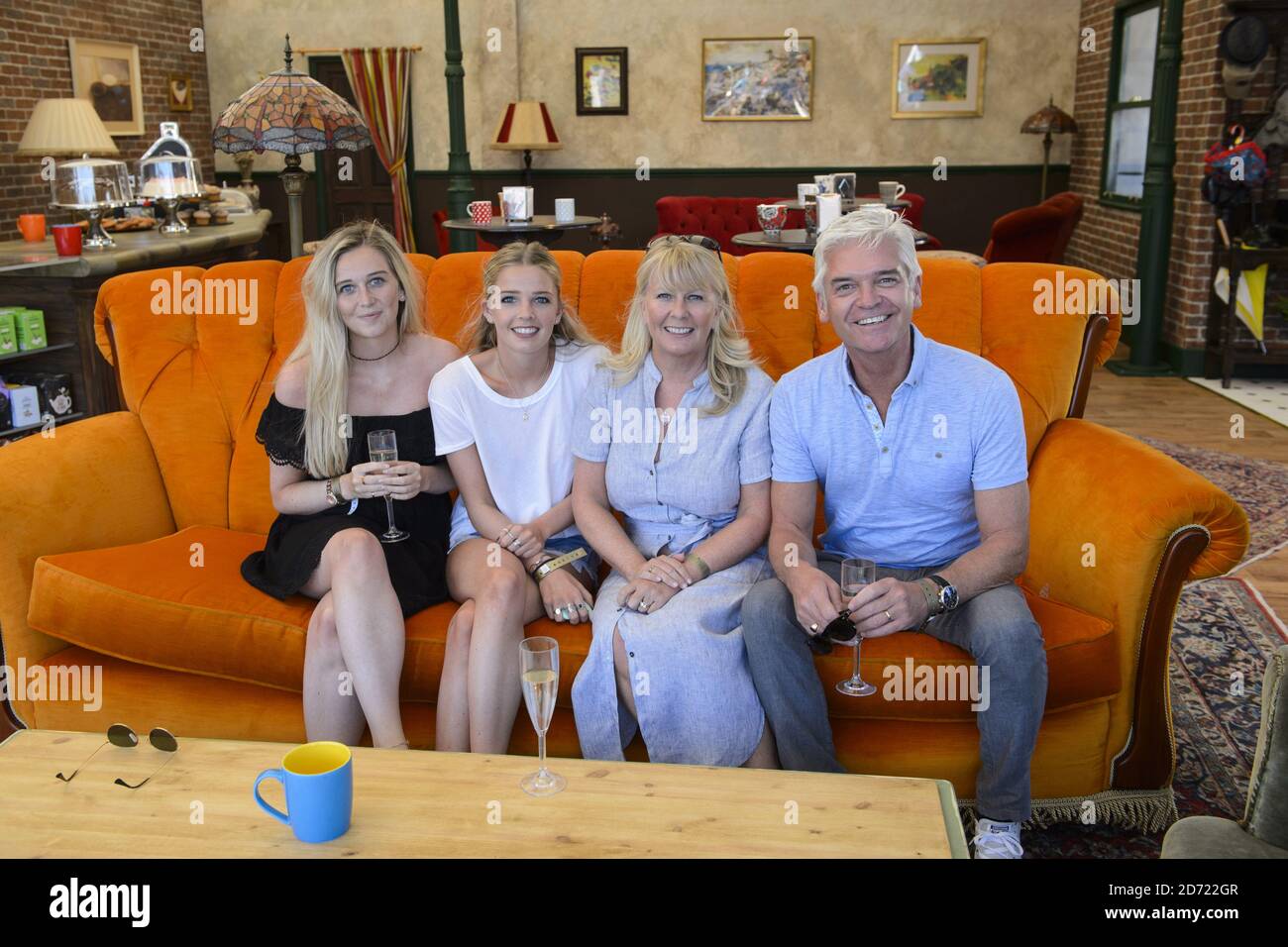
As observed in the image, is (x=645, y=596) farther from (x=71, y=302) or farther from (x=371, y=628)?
(x=71, y=302)

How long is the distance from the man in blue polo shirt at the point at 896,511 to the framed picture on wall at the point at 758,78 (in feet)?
22.5

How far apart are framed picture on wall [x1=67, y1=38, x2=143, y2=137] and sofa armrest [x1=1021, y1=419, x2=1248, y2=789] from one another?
7.83 m

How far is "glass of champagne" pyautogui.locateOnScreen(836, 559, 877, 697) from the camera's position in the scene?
Answer: 6.19 ft

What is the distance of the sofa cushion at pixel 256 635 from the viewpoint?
1972 millimetres

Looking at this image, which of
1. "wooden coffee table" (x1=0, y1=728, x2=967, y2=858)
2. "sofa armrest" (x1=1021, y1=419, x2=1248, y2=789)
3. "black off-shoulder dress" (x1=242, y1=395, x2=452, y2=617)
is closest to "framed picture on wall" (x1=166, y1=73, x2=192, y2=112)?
"black off-shoulder dress" (x1=242, y1=395, x2=452, y2=617)

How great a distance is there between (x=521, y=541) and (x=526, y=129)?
6.66 meters

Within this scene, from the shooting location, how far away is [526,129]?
8.24 meters

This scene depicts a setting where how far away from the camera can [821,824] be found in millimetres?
1390

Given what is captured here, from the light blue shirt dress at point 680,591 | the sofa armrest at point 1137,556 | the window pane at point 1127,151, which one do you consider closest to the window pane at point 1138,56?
the window pane at point 1127,151

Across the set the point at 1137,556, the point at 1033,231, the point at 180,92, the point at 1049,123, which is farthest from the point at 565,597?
the point at 180,92

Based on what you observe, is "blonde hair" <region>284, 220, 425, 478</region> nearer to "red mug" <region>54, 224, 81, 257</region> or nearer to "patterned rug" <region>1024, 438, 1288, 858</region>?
"patterned rug" <region>1024, 438, 1288, 858</region>
